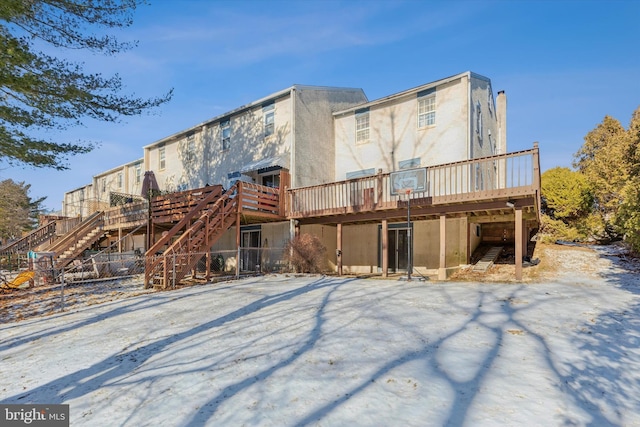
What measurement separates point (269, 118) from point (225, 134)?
3.56 meters

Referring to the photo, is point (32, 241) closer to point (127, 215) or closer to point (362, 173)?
point (127, 215)

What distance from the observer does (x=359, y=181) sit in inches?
523

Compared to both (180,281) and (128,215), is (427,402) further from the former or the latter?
(128,215)

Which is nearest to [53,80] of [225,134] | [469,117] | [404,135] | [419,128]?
[225,134]

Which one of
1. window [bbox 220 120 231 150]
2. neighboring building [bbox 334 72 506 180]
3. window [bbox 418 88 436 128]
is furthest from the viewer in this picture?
window [bbox 220 120 231 150]

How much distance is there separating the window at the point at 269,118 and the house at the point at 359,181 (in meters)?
0.05

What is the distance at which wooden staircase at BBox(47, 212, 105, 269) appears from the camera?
16.2m

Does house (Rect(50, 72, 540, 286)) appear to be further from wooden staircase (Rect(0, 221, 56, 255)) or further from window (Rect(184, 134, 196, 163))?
wooden staircase (Rect(0, 221, 56, 255))

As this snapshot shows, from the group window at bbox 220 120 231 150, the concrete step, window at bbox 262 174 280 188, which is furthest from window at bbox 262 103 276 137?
the concrete step

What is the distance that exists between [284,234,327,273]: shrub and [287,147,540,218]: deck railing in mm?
1217

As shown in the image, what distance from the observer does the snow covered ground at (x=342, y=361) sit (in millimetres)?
3277

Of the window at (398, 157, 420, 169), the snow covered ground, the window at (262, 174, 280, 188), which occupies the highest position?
the window at (398, 157, 420, 169)

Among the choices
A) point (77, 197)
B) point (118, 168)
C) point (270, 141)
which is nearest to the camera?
point (270, 141)

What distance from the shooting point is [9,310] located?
9.25 m
